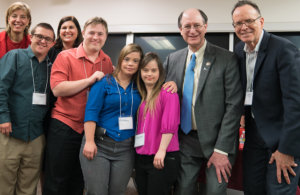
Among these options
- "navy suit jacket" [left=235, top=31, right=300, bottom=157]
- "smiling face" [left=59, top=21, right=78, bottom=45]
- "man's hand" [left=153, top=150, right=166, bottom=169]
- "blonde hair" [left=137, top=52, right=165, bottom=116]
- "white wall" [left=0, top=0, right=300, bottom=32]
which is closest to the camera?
"navy suit jacket" [left=235, top=31, right=300, bottom=157]

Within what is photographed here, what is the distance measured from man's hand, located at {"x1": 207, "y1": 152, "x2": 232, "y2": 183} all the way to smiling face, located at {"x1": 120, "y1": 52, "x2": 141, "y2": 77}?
2.82 ft

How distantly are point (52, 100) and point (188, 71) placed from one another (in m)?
1.22

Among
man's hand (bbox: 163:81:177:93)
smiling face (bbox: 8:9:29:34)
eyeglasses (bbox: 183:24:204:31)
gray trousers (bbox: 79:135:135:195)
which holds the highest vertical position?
smiling face (bbox: 8:9:29:34)

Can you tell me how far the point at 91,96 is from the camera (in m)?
1.58

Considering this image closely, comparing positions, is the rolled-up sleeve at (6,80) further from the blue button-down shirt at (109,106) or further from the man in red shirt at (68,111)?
the blue button-down shirt at (109,106)

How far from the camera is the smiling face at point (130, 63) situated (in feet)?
5.40

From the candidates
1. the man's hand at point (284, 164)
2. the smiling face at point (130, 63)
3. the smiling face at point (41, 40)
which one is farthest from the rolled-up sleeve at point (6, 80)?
the man's hand at point (284, 164)

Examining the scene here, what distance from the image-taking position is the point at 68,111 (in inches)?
67.6

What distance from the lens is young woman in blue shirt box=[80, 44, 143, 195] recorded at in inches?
60.7

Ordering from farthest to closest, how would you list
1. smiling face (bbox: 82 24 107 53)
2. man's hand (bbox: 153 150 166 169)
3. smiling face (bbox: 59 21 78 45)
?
smiling face (bbox: 59 21 78 45) → smiling face (bbox: 82 24 107 53) → man's hand (bbox: 153 150 166 169)

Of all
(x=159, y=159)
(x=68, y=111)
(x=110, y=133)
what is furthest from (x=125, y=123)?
(x=68, y=111)

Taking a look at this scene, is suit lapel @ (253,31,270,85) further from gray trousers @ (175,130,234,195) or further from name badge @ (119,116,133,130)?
name badge @ (119,116,133,130)

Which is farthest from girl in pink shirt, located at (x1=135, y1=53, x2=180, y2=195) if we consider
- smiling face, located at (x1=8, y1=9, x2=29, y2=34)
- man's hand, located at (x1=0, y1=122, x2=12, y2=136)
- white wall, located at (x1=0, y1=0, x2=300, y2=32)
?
white wall, located at (x1=0, y1=0, x2=300, y2=32)

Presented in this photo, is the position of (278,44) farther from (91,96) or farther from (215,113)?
(91,96)
